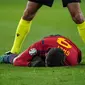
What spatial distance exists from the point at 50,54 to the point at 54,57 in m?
0.06

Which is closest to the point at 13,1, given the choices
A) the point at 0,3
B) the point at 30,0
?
the point at 0,3

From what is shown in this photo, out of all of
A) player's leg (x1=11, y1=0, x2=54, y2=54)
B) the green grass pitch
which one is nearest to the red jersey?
the green grass pitch

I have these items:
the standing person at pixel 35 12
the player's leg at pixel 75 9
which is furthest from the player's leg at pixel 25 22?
the player's leg at pixel 75 9

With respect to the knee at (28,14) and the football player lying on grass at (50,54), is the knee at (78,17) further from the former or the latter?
the knee at (28,14)

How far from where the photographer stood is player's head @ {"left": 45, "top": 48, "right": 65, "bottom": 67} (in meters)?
6.16

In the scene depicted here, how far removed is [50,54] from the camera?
20.2 ft

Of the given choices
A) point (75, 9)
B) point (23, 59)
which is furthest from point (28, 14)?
point (23, 59)

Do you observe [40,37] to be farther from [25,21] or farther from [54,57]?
[54,57]

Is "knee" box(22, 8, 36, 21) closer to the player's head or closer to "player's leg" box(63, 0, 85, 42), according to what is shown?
"player's leg" box(63, 0, 85, 42)

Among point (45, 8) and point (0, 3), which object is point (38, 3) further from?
point (0, 3)

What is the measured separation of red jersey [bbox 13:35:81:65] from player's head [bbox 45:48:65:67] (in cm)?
17

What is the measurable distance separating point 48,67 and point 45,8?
36.4ft

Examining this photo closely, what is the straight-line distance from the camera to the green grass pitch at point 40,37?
534 centimetres

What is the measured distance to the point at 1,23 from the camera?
12.2m
